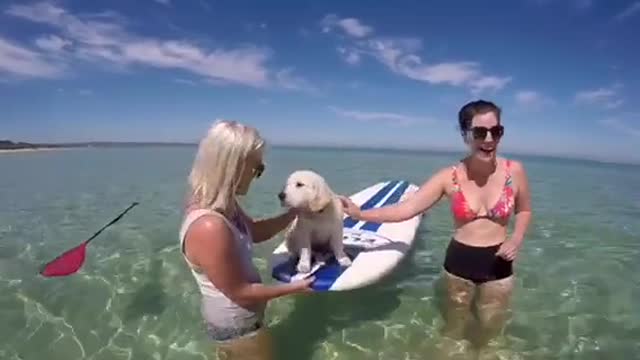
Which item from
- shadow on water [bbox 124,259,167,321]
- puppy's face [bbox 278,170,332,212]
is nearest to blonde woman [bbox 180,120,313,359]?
puppy's face [bbox 278,170,332,212]

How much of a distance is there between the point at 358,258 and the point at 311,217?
1145 mm

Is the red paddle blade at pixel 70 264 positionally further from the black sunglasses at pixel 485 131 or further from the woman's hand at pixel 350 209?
the black sunglasses at pixel 485 131

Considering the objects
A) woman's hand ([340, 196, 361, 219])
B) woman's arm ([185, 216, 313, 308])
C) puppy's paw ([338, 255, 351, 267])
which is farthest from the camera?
puppy's paw ([338, 255, 351, 267])

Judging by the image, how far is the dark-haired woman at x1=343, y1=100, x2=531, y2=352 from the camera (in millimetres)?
4066

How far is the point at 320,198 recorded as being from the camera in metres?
4.51

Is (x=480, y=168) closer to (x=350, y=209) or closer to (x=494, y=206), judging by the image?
(x=494, y=206)

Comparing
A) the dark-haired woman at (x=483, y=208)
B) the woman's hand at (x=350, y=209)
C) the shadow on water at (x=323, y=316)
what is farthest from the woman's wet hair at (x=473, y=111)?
the shadow on water at (x=323, y=316)

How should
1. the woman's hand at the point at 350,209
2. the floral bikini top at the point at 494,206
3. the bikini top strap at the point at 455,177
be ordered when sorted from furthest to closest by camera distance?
the woman's hand at the point at 350,209, the bikini top strap at the point at 455,177, the floral bikini top at the point at 494,206

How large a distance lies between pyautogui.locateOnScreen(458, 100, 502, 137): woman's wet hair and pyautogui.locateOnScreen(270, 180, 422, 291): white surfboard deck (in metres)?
1.96

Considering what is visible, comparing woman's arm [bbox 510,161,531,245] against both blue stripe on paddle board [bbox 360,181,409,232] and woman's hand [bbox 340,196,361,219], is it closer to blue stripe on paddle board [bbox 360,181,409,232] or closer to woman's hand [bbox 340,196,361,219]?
woman's hand [bbox 340,196,361,219]

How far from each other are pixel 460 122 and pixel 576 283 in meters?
5.01

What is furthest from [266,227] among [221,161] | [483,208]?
[483,208]

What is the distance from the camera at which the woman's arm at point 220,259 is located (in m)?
2.82

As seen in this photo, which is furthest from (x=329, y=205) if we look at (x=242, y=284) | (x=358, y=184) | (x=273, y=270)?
(x=358, y=184)
